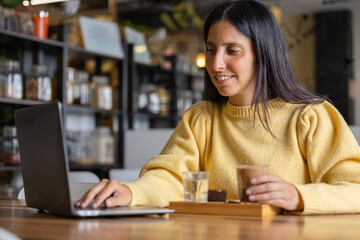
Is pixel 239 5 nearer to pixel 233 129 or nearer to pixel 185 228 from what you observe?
pixel 233 129

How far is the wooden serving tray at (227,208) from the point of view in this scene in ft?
3.55

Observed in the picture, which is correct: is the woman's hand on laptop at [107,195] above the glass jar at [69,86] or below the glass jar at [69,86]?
below

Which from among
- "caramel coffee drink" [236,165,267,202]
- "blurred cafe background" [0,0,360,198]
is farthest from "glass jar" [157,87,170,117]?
"caramel coffee drink" [236,165,267,202]

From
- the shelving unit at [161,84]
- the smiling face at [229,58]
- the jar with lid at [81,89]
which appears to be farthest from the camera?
the shelving unit at [161,84]

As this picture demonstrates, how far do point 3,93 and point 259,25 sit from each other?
86.9 inches

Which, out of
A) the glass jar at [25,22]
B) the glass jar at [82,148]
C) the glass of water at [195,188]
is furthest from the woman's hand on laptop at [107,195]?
the glass jar at [82,148]

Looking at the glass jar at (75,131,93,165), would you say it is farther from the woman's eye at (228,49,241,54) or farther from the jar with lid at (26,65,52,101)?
the woman's eye at (228,49,241,54)

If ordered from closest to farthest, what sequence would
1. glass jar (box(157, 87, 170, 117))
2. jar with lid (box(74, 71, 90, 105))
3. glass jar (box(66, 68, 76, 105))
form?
glass jar (box(66, 68, 76, 105)), jar with lid (box(74, 71, 90, 105)), glass jar (box(157, 87, 170, 117))

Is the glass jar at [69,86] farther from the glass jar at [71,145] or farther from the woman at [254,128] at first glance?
the woman at [254,128]

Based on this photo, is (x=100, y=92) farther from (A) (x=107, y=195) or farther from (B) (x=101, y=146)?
(A) (x=107, y=195)

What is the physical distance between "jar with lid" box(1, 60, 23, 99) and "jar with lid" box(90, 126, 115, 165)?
849mm

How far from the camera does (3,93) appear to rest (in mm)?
3234

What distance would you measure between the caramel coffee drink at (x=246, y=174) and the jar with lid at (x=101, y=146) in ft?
9.82

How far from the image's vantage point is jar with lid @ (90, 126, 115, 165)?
4.02m
